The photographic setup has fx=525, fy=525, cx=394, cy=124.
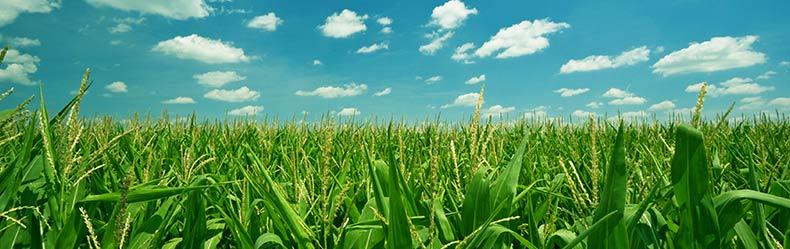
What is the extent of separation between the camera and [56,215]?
→ 1.51 meters

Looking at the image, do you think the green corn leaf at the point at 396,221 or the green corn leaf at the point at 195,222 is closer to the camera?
the green corn leaf at the point at 396,221

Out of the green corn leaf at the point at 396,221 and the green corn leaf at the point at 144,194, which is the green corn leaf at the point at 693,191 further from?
the green corn leaf at the point at 144,194

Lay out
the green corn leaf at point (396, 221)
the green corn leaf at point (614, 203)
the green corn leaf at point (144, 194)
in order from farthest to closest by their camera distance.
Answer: the green corn leaf at point (144, 194) < the green corn leaf at point (396, 221) < the green corn leaf at point (614, 203)

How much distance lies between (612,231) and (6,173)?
1.72 metres

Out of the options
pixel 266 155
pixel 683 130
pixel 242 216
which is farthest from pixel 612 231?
pixel 266 155

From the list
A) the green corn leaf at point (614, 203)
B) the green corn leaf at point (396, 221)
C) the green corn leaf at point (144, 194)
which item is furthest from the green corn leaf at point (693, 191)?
the green corn leaf at point (144, 194)

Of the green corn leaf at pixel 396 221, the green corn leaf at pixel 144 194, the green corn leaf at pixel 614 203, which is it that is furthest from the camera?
the green corn leaf at pixel 144 194

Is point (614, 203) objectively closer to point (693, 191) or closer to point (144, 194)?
point (693, 191)

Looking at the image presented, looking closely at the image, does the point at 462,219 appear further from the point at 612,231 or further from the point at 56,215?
the point at 56,215

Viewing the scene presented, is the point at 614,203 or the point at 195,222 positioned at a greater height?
the point at 614,203

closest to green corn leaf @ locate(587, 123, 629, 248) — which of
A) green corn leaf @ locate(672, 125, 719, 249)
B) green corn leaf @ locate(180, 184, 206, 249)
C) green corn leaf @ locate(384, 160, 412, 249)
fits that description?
green corn leaf @ locate(672, 125, 719, 249)

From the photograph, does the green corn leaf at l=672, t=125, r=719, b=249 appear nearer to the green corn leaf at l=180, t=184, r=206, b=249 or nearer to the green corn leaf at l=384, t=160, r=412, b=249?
the green corn leaf at l=384, t=160, r=412, b=249

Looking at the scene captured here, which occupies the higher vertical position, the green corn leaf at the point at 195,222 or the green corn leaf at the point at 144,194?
the green corn leaf at the point at 144,194

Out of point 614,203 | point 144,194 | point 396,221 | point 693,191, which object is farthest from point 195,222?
point 693,191
